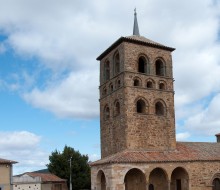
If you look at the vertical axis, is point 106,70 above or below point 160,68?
above

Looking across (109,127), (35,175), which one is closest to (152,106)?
(109,127)

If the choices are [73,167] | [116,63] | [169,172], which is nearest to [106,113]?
→ [116,63]

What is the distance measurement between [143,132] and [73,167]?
22.4m

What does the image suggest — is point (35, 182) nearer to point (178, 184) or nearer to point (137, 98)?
point (137, 98)

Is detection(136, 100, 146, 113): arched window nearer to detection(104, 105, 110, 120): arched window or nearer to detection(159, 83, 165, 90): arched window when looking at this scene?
detection(159, 83, 165, 90): arched window

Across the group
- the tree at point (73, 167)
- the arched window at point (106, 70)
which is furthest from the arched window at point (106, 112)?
the tree at point (73, 167)

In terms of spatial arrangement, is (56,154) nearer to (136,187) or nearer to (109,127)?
(109,127)

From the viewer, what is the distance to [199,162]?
3081cm

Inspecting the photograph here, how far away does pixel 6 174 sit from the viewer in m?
29.3

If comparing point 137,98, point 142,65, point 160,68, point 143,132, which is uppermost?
point 142,65

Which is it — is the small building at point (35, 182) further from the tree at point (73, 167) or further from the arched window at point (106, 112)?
the arched window at point (106, 112)

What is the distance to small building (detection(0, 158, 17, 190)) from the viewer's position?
94.8 feet

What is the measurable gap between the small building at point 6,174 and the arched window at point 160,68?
15.2 meters

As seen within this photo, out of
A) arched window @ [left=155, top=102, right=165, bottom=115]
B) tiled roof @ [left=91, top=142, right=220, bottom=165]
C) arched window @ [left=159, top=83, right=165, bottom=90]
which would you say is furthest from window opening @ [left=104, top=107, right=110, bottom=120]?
arched window @ [left=159, top=83, right=165, bottom=90]
